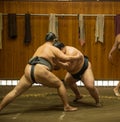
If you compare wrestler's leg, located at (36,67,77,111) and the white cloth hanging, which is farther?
the white cloth hanging

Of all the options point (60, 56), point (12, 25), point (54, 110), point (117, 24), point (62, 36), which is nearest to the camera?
point (60, 56)

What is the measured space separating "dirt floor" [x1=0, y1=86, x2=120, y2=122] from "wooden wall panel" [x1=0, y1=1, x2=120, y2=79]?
155 cm

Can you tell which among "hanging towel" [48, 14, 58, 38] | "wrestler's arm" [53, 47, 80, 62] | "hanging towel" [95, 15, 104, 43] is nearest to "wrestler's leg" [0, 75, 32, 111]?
"wrestler's arm" [53, 47, 80, 62]

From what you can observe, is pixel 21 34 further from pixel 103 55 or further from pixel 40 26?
pixel 103 55

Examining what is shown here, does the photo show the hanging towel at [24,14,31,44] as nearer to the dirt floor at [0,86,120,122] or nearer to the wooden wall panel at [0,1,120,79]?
the wooden wall panel at [0,1,120,79]

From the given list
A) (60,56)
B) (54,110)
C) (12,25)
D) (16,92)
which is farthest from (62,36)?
(16,92)

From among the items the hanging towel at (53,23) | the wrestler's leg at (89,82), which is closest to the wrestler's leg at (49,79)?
the wrestler's leg at (89,82)

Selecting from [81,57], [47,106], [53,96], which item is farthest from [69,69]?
[53,96]

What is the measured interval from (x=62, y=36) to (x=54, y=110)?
328 centimetres

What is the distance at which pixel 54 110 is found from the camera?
493cm

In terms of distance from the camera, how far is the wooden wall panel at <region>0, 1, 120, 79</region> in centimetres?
790

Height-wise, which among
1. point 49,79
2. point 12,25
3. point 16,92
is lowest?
point 16,92

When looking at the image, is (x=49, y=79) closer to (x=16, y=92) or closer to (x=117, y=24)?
(x=16, y=92)

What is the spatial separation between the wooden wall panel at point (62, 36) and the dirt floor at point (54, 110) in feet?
5.08
